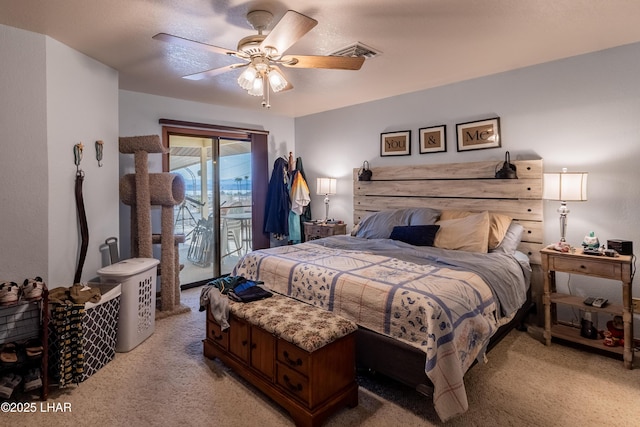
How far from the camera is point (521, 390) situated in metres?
2.11

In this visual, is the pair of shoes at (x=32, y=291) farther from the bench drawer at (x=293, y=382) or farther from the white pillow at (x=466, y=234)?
the white pillow at (x=466, y=234)

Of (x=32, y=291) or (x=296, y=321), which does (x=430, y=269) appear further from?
(x=32, y=291)

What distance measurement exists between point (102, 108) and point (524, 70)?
3899mm

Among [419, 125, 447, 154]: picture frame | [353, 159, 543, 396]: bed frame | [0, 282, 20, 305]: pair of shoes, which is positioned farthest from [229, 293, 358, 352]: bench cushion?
[419, 125, 447, 154]: picture frame

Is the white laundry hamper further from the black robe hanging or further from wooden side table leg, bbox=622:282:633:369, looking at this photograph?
wooden side table leg, bbox=622:282:633:369

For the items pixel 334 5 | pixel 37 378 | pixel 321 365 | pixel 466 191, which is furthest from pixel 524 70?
pixel 37 378

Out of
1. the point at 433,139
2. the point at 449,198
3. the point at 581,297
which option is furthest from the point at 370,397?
the point at 433,139

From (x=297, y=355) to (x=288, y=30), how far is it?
1.72 metres

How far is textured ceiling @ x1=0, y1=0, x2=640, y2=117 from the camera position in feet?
6.68

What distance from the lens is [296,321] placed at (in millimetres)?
1965

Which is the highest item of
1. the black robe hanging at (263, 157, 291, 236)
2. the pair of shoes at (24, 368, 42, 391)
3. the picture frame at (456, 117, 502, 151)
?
the picture frame at (456, 117, 502, 151)

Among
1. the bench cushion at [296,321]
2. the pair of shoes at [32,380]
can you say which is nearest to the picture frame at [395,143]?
the bench cushion at [296,321]

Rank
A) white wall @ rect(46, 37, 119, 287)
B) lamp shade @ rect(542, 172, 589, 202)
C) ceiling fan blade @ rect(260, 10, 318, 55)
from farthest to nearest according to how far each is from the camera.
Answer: lamp shade @ rect(542, 172, 589, 202)
white wall @ rect(46, 37, 119, 287)
ceiling fan blade @ rect(260, 10, 318, 55)

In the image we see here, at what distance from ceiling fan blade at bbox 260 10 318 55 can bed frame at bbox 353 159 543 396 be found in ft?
5.68
